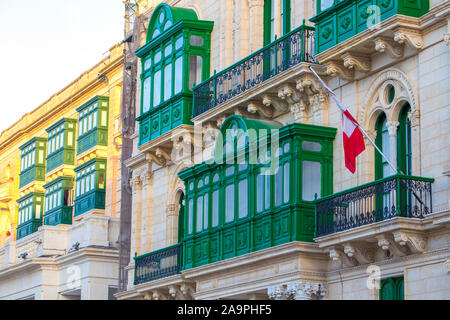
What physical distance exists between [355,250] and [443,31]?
4692 millimetres

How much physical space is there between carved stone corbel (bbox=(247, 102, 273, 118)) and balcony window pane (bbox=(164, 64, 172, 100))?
4.92 m

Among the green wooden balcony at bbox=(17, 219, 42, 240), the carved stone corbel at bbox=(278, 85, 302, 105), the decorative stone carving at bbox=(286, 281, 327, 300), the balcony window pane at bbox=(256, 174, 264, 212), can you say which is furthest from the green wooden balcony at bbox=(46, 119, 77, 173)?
the decorative stone carving at bbox=(286, 281, 327, 300)

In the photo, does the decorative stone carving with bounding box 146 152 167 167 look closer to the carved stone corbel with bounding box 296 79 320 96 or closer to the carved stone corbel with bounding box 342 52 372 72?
the carved stone corbel with bounding box 296 79 320 96

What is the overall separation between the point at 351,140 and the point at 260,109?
469 centimetres

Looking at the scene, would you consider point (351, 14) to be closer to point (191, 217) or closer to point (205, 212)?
point (205, 212)

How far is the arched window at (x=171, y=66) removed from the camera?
1177 inches

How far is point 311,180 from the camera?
23656mm

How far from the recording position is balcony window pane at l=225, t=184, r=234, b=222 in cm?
2592

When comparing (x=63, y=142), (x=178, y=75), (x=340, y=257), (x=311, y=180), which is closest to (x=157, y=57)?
(x=178, y=75)

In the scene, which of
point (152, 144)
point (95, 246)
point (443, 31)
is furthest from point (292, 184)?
point (95, 246)

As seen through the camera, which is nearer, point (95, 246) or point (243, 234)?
point (243, 234)

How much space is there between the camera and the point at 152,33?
1273 inches
